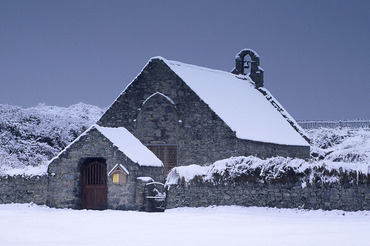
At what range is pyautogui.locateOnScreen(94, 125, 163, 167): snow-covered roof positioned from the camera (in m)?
31.9

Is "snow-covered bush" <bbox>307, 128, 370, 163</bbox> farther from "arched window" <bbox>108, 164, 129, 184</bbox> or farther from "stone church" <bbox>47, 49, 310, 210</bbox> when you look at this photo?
"arched window" <bbox>108, 164, 129, 184</bbox>

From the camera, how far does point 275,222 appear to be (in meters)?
23.6

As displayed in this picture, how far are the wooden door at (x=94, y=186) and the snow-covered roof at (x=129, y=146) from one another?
1.50 m

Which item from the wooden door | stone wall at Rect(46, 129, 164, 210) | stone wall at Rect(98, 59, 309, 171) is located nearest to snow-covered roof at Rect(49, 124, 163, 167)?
stone wall at Rect(46, 129, 164, 210)

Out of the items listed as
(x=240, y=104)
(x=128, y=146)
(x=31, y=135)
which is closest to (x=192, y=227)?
(x=128, y=146)

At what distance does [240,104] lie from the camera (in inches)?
1716

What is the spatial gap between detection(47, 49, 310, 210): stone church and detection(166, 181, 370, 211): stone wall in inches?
100

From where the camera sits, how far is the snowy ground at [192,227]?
59.4ft

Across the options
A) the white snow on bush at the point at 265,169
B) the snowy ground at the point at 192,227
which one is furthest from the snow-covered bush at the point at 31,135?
the white snow on bush at the point at 265,169

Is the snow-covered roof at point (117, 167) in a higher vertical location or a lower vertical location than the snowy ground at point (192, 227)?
higher

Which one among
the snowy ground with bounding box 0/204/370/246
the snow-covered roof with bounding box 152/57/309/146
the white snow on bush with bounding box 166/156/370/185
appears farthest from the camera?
the snow-covered roof with bounding box 152/57/309/146

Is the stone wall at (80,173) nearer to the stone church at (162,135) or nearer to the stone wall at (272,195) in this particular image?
the stone church at (162,135)

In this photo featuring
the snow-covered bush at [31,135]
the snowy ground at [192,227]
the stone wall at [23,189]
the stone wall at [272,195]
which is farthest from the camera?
the snow-covered bush at [31,135]

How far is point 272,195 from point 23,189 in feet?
47.3
